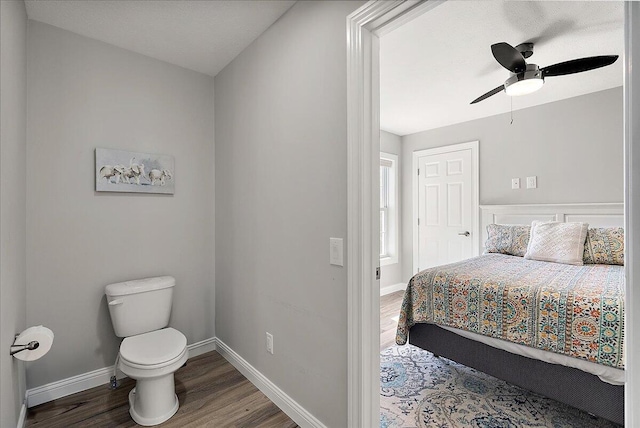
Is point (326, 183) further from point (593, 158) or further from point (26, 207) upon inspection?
point (593, 158)

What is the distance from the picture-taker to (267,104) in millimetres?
2012

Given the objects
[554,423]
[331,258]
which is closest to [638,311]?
[331,258]

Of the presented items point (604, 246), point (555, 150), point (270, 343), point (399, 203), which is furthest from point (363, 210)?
point (399, 203)

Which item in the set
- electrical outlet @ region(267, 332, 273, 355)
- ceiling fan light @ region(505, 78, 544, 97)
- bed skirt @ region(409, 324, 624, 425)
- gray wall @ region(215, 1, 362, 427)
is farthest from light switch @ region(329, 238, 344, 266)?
ceiling fan light @ region(505, 78, 544, 97)

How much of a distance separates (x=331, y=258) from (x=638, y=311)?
108cm

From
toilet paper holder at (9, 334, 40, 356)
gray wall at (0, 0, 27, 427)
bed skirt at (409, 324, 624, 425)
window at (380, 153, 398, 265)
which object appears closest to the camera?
gray wall at (0, 0, 27, 427)

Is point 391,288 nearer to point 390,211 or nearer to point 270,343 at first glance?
point 390,211

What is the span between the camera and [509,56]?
200 cm

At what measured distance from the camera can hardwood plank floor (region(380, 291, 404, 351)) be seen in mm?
2969

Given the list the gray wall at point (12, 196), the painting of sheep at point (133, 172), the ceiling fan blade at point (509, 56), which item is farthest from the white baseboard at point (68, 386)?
the ceiling fan blade at point (509, 56)

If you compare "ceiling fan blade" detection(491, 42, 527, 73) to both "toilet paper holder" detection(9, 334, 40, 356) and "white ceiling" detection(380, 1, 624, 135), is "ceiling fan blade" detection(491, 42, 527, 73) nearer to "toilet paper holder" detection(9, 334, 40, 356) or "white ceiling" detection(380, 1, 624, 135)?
"white ceiling" detection(380, 1, 624, 135)

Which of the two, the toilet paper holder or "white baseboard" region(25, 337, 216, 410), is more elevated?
the toilet paper holder

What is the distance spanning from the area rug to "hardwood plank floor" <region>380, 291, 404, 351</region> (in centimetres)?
47

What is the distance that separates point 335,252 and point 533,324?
130 centimetres
